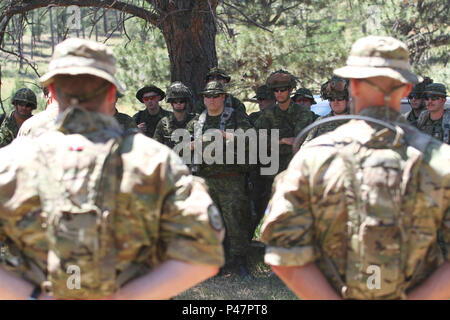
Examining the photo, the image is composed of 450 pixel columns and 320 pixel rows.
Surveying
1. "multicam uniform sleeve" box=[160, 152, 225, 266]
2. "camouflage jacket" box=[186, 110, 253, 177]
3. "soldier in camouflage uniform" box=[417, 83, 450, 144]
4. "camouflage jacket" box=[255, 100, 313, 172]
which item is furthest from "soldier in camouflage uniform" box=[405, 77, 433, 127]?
"multicam uniform sleeve" box=[160, 152, 225, 266]

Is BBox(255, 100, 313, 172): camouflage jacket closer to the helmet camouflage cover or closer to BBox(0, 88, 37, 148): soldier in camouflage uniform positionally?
the helmet camouflage cover

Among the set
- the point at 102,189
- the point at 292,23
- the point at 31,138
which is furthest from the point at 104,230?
the point at 292,23

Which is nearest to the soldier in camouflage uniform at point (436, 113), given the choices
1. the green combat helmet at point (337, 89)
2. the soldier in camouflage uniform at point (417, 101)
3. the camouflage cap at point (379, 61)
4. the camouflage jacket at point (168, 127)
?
the soldier in camouflage uniform at point (417, 101)

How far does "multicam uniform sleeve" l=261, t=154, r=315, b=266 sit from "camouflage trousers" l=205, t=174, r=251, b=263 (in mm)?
3878

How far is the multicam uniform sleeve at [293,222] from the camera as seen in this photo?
2.20 m

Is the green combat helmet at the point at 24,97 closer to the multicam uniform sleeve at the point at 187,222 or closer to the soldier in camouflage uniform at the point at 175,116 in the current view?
the soldier in camouflage uniform at the point at 175,116

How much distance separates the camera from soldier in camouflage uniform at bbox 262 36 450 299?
2.15 metres

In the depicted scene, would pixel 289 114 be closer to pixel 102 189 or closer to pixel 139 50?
pixel 102 189

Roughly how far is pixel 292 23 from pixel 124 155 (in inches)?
528

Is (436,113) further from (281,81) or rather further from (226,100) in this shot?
(226,100)

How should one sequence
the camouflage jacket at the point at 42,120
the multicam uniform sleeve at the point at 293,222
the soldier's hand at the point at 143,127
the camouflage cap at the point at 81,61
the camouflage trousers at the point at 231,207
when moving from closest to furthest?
the camouflage cap at the point at 81,61 < the multicam uniform sleeve at the point at 293,222 < the camouflage jacket at the point at 42,120 < the camouflage trousers at the point at 231,207 < the soldier's hand at the point at 143,127

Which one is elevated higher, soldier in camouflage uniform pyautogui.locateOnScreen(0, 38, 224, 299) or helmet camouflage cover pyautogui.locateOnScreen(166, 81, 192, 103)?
helmet camouflage cover pyautogui.locateOnScreen(166, 81, 192, 103)

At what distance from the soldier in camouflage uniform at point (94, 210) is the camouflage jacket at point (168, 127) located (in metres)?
4.22

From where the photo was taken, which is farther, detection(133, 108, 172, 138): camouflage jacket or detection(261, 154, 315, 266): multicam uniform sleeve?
detection(133, 108, 172, 138): camouflage jacket
